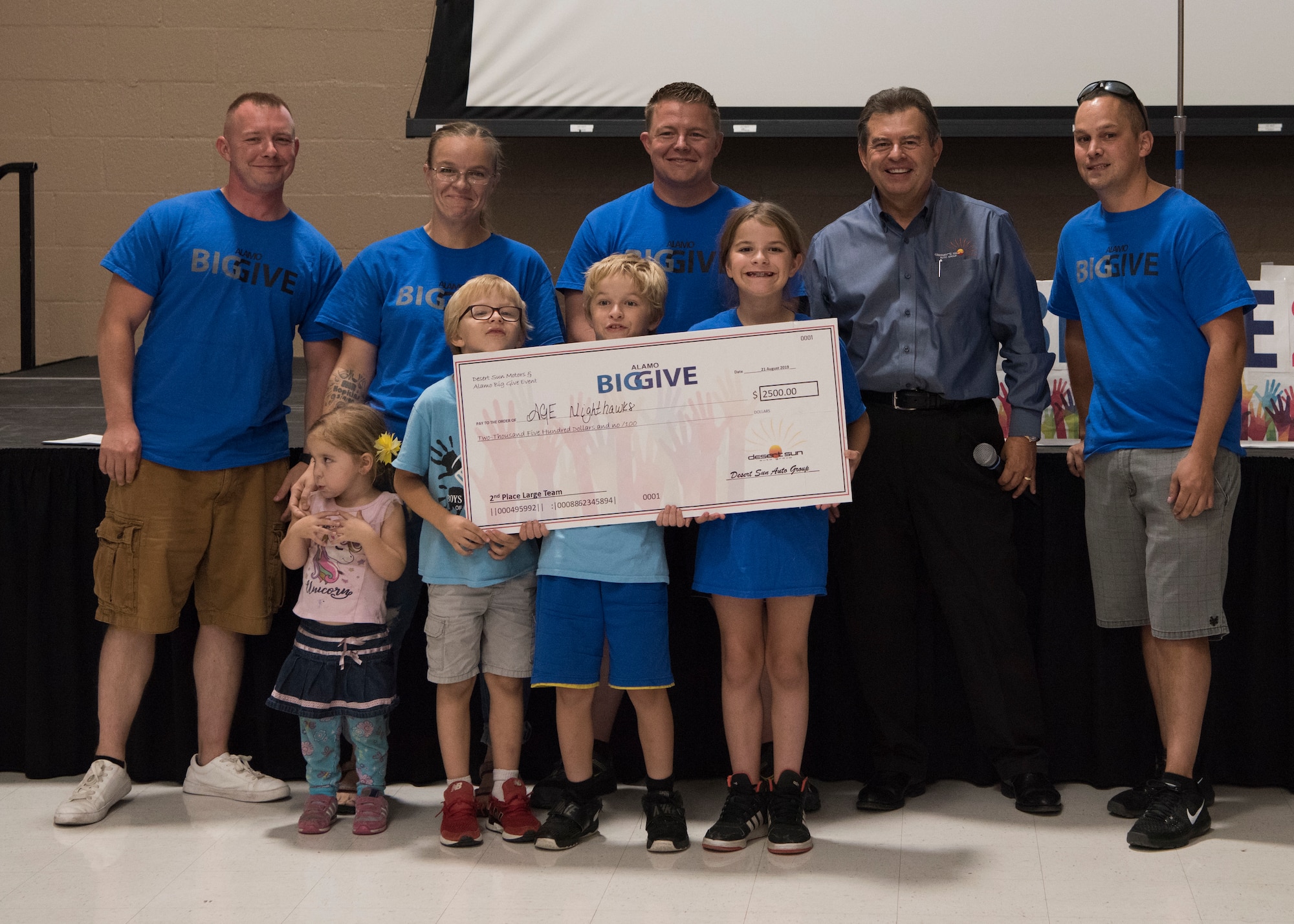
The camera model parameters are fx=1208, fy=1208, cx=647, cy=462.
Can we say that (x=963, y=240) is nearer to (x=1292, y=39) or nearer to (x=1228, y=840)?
(x=1228, y=840)

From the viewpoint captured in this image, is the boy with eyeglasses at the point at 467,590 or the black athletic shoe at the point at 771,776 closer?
the boy with eyeglasses at the point at 467,590

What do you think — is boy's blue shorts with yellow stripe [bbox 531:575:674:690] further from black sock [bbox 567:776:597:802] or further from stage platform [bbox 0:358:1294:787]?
stage platform [bbox 0:358:1294:787]

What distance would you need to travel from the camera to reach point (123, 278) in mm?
2664

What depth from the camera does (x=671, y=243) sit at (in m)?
2.77

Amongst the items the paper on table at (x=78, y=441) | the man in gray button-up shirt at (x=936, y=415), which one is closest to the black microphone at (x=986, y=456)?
the man in gray button-up shirt at (x=936, y=415)

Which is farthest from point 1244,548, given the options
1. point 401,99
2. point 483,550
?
point 401,99

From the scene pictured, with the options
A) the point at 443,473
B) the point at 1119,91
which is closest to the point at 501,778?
the point at 443,473

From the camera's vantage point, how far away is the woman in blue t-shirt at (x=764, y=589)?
8.02 ft

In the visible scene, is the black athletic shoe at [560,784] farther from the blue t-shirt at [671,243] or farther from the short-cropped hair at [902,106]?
the short-cropped hair at [902,106]

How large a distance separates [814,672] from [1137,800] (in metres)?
0.75

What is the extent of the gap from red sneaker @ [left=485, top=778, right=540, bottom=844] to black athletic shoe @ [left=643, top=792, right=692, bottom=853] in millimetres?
238

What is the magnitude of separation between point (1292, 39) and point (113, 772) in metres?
5.07

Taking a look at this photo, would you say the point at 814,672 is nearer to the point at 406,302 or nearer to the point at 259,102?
the point at 406,302

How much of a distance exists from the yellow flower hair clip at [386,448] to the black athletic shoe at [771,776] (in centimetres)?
102
